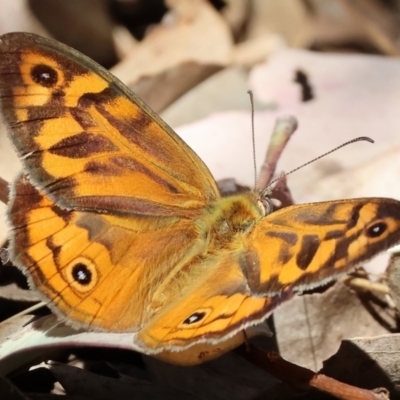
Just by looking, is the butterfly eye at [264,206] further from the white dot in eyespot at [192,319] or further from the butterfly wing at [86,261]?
the white dot in eyespot at [192,319]

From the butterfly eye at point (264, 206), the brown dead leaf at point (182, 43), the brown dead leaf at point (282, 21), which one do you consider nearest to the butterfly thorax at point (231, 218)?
the butterfly eye at point (264, 206)

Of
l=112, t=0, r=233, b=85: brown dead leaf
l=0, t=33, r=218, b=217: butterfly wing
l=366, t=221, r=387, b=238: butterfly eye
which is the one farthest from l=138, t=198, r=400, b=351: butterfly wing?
l=112, t=0, r=233, b=85: brown dead leaf

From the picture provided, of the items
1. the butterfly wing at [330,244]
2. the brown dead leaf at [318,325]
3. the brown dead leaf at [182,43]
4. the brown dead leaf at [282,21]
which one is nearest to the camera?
the butterfly wing at [330,244]

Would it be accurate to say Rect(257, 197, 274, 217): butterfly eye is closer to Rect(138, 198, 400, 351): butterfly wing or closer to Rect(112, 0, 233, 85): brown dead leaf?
Rect(138, 198, 400, 351): butterfly wing

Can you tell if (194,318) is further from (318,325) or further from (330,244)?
(318,325)

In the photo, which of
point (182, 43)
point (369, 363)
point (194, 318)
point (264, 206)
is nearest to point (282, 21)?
point (182, 43)

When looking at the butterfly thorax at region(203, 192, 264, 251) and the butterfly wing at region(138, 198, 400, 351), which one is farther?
the butterfly thorax at region(203, 192, 264, 251)

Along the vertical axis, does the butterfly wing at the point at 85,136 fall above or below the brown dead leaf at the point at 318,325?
above
